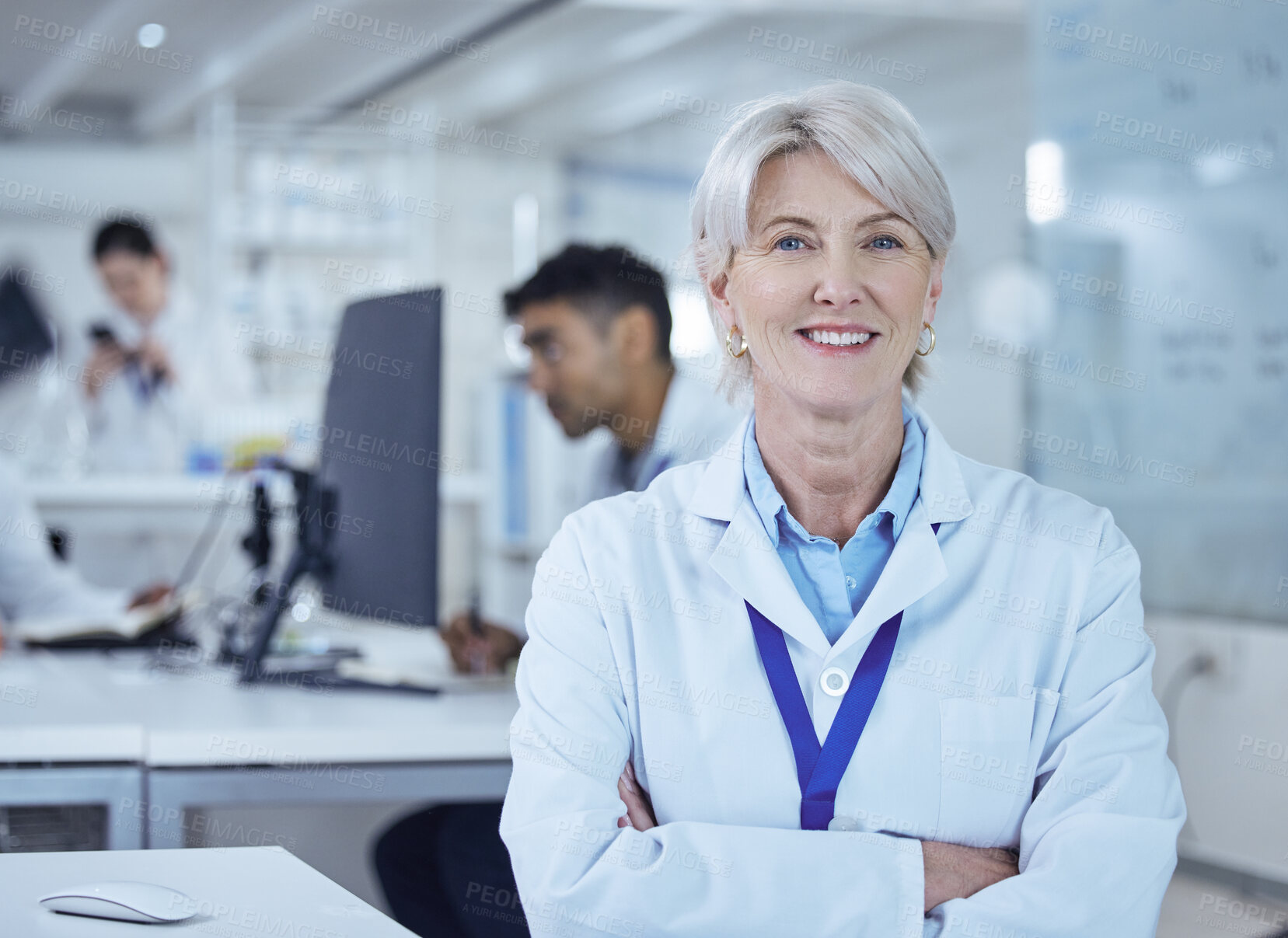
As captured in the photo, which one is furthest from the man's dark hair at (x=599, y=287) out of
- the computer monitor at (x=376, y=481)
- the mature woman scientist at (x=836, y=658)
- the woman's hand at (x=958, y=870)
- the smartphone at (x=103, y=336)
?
the smartphone at (x=103, y=336)

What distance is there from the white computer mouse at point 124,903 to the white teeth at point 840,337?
87cm

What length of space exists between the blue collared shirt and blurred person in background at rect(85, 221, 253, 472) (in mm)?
4404

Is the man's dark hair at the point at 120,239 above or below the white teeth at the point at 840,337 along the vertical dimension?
above

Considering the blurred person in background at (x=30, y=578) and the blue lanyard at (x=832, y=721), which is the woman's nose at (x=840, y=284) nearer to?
the blue lanyard at (x=832, y=721)

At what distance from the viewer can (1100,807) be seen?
4.20ft

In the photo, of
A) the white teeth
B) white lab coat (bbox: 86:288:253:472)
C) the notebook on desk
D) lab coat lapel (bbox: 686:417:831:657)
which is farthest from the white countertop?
white lab coat (bbox: 86:288:253:472)

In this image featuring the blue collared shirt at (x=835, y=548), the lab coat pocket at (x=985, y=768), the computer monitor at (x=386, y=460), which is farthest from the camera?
the computer monitor at (x=386, y=460)

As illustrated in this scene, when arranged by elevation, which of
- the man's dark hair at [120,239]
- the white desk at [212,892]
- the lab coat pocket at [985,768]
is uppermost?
the man's dark hair at [120,239]

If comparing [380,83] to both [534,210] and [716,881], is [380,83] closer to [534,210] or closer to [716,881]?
[534,210]

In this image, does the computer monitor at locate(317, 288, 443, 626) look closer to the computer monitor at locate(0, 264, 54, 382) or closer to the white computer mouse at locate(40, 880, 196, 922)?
the white computer mouse at locate(40, 880, 196, 922)

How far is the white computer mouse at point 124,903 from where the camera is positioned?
3.51 feet

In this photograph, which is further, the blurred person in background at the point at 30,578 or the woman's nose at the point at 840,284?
the blurred person in background at the point at 30,578

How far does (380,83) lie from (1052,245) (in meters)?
5.09

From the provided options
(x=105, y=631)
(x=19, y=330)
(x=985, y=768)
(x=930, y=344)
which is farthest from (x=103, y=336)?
(x=985, y=768)
